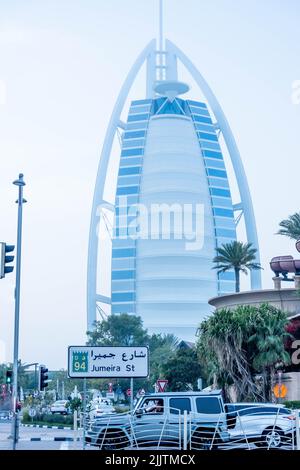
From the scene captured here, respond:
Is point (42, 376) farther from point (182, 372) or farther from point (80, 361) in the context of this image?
point (182, 372)

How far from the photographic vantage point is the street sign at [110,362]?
819 inches

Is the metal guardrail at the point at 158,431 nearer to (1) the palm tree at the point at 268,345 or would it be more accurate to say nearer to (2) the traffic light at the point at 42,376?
(2) the traffic light at the point at 42,376

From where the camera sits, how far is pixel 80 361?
21.0 m

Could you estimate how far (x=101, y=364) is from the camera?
2098cm

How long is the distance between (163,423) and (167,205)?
495 feet

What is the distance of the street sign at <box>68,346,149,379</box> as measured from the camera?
20812 mm

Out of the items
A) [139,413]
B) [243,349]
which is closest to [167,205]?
[243,349]

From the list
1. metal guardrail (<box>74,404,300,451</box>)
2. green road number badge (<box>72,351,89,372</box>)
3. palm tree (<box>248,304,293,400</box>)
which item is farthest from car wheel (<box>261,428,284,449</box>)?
palm tree (<box>248,304,293,400</box>)

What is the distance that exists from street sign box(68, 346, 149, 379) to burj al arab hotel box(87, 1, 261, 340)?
454ft

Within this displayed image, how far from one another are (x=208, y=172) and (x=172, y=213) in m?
14.6
